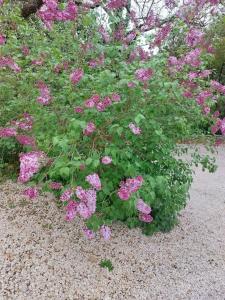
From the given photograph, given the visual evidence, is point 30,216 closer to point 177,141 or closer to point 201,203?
point 177,141

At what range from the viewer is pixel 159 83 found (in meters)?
2.86

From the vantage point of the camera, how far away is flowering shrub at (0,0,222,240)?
8.30ft

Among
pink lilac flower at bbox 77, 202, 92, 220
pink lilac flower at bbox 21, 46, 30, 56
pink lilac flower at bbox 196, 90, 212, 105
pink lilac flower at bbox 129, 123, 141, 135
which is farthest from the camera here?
pink lilac flower at bbox 21, 46, 30, 56

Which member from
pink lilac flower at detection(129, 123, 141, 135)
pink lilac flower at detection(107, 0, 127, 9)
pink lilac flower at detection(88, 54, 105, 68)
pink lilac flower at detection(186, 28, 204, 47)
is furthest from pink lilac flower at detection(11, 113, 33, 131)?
pink lilac flower at detection(186, 28, 204, 47)

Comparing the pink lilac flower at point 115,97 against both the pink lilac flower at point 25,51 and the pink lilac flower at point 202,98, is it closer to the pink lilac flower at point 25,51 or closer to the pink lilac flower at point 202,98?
the pink lilac flower at point 202,98

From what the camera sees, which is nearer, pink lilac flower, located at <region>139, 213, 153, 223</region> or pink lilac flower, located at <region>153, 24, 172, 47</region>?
pink lilac flower, located at <region>139, 213, 153, 223</region>

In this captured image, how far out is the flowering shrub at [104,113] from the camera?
2531 millimetres

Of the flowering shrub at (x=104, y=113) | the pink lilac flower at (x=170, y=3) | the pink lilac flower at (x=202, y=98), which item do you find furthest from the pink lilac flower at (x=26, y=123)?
the pink lilac flower at (x=170, y=3)

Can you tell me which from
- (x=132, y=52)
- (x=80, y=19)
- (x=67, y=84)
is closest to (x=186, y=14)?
(x=132, y=52)

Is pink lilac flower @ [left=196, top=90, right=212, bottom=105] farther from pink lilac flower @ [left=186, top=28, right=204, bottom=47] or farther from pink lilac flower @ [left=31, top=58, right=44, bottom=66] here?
pink lilac flower @ [left=31, top=58, right=44, bottom=66]

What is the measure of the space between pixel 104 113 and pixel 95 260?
112 cm

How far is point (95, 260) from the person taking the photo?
304cm

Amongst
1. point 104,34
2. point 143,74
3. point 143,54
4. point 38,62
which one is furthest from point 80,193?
point 104,34

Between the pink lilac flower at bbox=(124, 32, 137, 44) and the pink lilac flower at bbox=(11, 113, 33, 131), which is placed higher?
the pink lilac flower at bbox=(124, 32, 137, 44)
